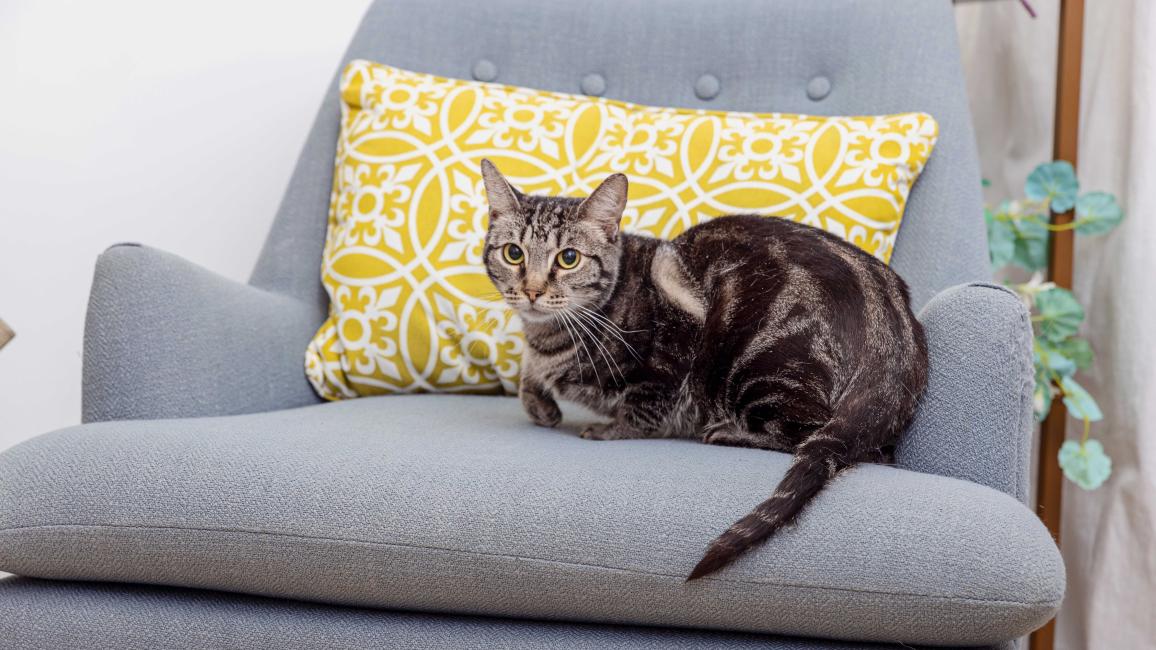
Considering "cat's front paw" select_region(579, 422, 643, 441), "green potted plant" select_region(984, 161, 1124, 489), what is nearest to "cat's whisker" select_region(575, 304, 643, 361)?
"cat's front paw" select_region(579, 422, 643, 441)

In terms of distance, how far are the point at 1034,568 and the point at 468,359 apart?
1.01m

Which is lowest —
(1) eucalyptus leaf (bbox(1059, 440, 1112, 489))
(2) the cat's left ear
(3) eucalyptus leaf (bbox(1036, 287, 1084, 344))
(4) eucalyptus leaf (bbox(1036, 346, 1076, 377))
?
(1) eucalyptus leaf (bbox(1059, 440, 1112, 489))

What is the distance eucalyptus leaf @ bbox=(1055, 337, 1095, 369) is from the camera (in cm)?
192

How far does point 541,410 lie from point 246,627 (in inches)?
20.7

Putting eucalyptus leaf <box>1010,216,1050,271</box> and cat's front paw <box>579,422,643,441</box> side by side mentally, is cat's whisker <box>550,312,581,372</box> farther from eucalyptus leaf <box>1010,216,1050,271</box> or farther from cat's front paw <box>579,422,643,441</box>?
eucalyptus leaf <box>1010,216,1050,271</box>

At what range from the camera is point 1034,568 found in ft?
3.08

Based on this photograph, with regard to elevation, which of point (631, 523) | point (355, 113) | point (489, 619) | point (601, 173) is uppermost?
point (355, 113)

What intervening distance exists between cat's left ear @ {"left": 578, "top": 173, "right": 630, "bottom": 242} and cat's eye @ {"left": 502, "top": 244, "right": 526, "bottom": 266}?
0.11 m

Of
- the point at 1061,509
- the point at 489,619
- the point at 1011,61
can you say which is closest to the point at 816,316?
the point at 489,619

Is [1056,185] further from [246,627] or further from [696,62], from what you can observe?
[246,627]

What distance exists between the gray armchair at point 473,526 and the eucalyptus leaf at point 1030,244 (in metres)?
0.91

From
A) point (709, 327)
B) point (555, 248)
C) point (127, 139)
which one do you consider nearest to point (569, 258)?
point (555, 248)

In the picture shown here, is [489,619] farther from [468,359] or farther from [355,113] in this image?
[355,113]

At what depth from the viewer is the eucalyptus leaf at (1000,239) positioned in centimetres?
200
